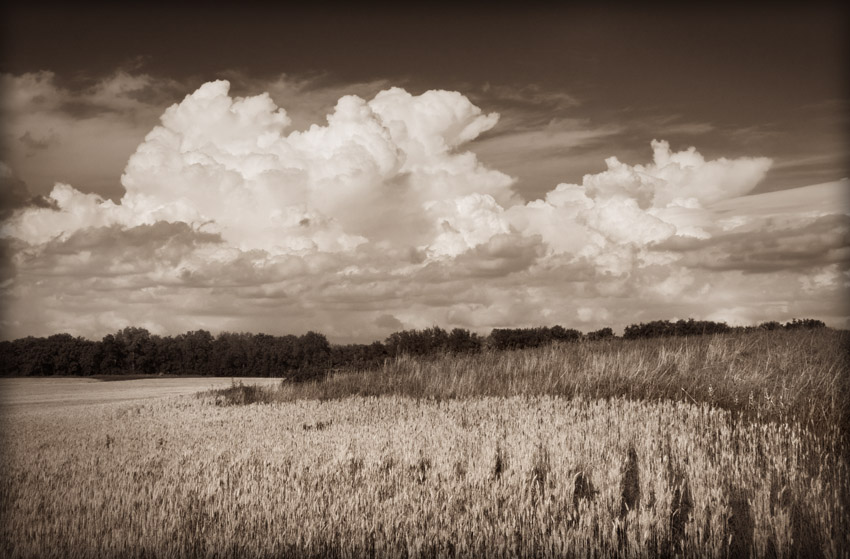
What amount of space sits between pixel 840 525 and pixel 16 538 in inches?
298

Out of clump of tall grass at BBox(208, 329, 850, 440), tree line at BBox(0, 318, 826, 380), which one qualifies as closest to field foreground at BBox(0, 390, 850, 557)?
clump of tall grass at BBox(208, 329, 850, 440)

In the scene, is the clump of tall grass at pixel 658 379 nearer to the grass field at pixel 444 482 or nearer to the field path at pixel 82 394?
the grass field at pixel 444 482

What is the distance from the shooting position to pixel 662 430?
10031mm

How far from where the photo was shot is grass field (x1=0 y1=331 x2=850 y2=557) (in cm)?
527

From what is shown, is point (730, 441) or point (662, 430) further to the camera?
point (662, 430)

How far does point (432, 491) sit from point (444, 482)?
699mm

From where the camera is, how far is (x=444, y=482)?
6887 millimetres

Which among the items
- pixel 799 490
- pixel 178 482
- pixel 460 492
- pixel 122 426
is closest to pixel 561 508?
pixel 460 492

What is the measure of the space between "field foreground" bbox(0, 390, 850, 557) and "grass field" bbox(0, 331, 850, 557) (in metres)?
0.03

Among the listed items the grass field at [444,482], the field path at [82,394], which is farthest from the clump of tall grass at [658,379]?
the field path at [82,394]

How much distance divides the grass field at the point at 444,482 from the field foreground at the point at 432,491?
1.2 inches

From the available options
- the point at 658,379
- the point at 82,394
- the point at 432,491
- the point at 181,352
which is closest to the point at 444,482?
the point at 432,491

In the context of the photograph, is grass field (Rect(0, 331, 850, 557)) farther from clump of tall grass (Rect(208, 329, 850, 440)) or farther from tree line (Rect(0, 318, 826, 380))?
tree line (Rect(0, 318, 826, 380))

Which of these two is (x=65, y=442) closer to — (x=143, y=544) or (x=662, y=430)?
(x=143, y=544)
